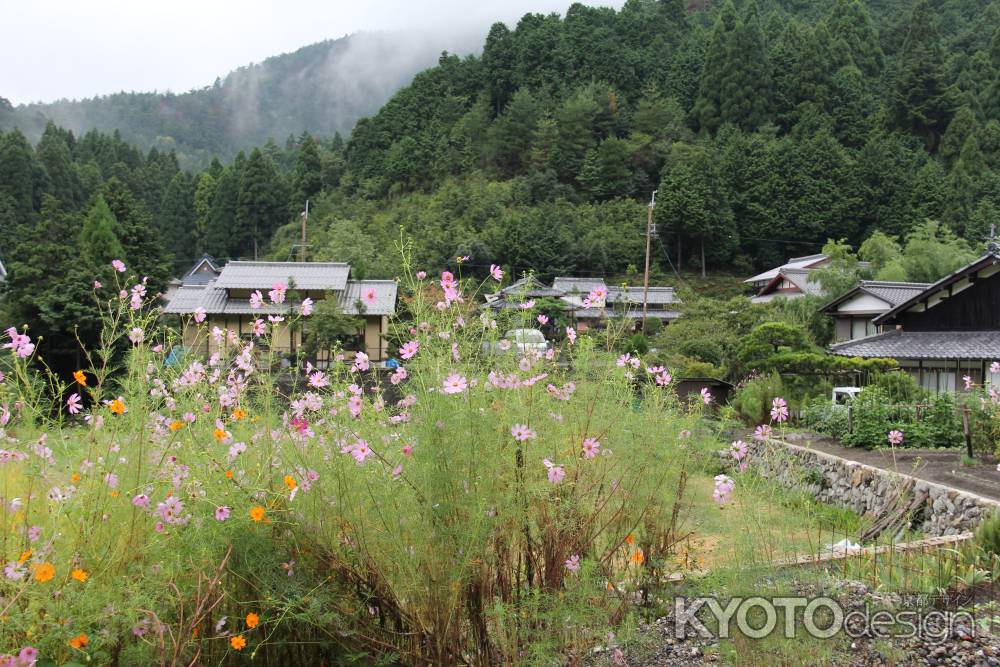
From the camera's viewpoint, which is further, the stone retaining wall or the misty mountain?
the misty mountain

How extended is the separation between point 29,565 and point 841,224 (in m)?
40.7

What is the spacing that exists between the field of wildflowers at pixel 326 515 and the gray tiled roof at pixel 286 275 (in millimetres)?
20940

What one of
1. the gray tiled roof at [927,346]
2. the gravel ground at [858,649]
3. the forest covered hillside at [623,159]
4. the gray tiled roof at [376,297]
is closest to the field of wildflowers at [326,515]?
the gravel ground at [858,649]

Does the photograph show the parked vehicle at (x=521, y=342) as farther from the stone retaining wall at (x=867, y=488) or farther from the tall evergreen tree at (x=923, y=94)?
the tall evergreen tree at (x=923, y=94)

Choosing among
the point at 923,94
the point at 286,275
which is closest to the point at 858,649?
the point at 286,275

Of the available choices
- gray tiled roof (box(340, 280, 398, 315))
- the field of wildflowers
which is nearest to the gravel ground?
the field of wildflowers

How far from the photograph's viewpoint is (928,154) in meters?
40.7

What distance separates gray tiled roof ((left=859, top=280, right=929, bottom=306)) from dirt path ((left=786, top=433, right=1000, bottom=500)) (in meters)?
9.91

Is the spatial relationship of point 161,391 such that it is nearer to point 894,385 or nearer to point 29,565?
point 29,565

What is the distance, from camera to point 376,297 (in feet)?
68.8

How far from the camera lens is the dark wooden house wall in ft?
39.8

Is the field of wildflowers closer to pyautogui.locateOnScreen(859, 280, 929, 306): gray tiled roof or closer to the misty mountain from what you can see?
pyautogui.locateOnScreen(859, 280, 929, 306): gray tiled roof

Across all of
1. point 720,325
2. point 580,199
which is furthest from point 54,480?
point 580,199

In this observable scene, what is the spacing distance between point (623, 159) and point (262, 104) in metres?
79.0
